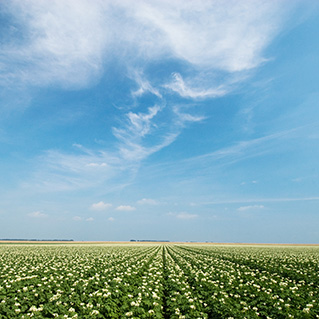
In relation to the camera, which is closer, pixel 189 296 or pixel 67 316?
pixel 67 316

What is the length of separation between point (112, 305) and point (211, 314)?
364 cm

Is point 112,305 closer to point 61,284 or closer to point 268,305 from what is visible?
point 61,284

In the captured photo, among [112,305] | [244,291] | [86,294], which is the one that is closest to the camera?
[112,305]

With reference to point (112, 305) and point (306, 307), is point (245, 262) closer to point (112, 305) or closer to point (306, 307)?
point (306, 307)

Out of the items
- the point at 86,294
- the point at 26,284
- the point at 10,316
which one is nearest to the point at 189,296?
the point at 86,294

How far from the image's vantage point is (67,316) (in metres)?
7.78

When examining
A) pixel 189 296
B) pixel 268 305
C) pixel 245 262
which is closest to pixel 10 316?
pixel 189 296

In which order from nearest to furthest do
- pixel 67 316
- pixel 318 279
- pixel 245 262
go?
pixel 67 316 → pixel 318 279 → pixel 245 262

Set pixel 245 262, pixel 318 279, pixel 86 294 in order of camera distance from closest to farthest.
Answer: pixel 86 294, pixel 318 279, pixel 245 262

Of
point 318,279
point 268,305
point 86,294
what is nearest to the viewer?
point 268,305

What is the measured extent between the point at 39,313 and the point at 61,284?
4223mm

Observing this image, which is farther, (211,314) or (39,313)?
(211,314)

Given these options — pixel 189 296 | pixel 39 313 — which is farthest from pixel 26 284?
pixel 189 296

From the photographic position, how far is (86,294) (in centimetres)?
1022
